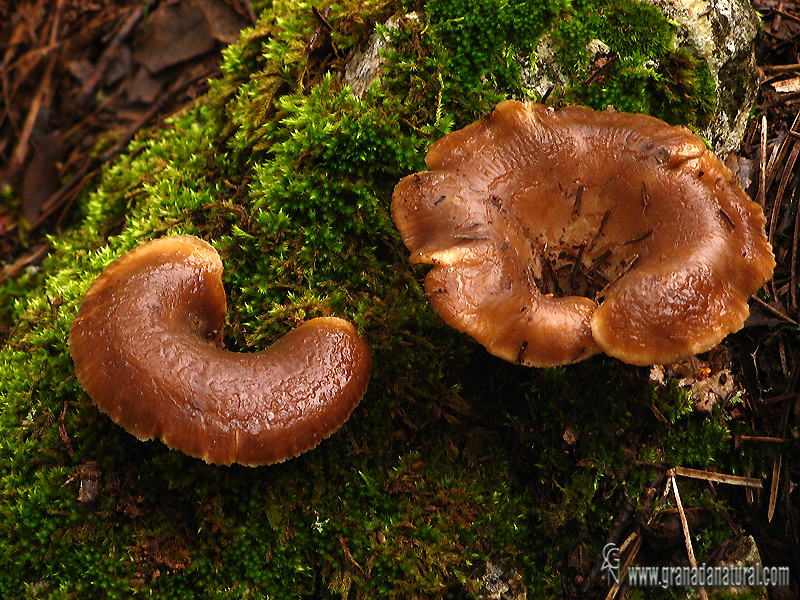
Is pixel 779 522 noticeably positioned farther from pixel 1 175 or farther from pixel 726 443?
pixel 1 175

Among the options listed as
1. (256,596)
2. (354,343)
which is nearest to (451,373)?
(354,343)

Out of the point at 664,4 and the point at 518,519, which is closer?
the point at 518,519

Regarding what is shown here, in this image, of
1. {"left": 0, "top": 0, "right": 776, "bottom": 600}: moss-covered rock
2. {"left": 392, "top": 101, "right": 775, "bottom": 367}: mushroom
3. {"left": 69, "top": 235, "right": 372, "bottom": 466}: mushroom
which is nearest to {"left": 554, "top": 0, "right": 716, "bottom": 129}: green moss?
→ {"left": 0, "top": 0, "right": 776, "bottom": 600}: moss-covered rock

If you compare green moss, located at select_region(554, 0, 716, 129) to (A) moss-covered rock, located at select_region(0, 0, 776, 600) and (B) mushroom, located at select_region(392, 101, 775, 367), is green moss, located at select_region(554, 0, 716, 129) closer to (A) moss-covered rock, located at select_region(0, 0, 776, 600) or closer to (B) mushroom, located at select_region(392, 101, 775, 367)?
(A) moss-covered rock, located at select_region(0, 0, 776, 600)

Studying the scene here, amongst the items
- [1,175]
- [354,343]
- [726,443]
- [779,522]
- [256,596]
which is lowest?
[779,522]

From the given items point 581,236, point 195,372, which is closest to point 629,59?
point 581,236

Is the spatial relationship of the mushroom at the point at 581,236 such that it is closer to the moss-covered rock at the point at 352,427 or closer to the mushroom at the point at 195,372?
the moss-covered rock at the point at 352,427

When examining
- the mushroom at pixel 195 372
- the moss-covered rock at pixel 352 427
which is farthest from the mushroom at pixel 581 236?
the mushroom at pixel 195 372
